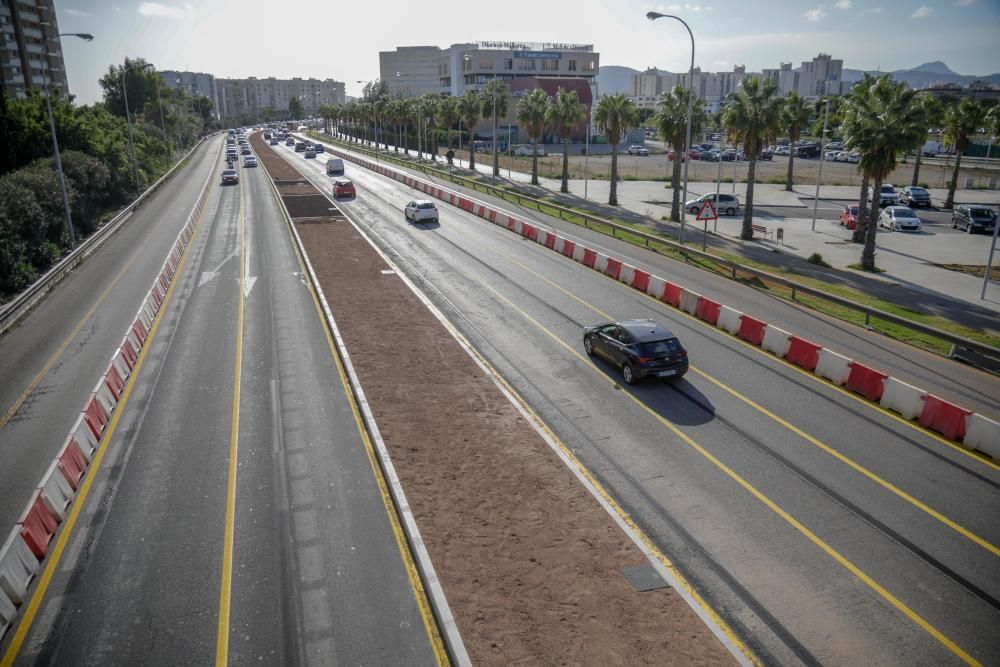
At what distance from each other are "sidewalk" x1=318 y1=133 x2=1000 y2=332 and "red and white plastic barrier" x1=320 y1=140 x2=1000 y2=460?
941 centimetres

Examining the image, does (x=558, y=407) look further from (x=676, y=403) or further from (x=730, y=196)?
(x=730, y=196)

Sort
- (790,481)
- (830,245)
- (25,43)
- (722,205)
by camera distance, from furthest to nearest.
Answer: (25,43), (722,205), (830,245), (790,481)

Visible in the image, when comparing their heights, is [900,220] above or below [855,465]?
above

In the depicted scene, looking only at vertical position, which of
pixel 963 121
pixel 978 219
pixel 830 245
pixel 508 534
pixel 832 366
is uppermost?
pixel 963 121

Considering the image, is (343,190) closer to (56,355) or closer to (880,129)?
(56,355)

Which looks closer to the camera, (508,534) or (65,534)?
(508,534)

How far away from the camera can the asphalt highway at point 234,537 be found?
29.2 feet

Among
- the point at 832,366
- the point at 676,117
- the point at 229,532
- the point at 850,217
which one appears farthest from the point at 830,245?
the point at 229,532

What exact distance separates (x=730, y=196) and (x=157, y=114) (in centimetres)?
11171

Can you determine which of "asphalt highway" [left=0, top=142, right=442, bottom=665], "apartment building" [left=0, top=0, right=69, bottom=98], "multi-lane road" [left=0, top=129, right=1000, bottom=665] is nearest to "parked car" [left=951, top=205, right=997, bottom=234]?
"multi-lane road" [left=0, top=129, right=1000, bottom=665]

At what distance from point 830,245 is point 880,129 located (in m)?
9.21

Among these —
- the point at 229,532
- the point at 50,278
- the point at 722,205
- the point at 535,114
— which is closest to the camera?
the point at 229,532

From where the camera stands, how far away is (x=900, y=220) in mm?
43969

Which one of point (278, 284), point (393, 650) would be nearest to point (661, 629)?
point (393, 650)
